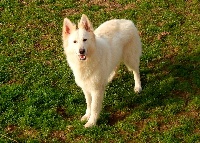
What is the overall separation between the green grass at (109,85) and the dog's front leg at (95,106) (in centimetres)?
16

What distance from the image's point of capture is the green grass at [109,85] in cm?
682

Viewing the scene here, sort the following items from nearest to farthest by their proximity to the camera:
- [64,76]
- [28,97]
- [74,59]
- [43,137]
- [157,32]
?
[74,59] → [43,137] → [28,97] → [64,76] → [157,32]

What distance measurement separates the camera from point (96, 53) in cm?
632

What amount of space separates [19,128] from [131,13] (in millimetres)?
4848

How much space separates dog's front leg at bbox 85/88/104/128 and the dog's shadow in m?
0.20

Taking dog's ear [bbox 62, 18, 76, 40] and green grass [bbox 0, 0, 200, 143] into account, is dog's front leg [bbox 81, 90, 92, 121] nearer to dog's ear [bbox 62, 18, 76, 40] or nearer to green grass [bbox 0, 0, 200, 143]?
green grass [bbox 0, 0, 200, 143]

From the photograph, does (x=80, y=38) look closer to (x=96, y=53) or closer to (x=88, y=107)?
(x=96, y=53)

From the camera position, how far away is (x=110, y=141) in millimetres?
6613

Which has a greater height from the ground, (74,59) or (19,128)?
(74,59)

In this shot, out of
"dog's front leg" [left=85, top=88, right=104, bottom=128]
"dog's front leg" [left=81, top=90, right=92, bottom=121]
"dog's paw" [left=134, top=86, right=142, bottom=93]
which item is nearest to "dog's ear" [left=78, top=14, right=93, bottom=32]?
"dog's front leg" [left=85, top=88, right=104, bottom=128]

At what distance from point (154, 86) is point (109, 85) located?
0.95 m

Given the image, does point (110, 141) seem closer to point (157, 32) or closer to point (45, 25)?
point (157, 32)

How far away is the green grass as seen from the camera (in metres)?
6.82

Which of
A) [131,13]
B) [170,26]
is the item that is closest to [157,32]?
[170,26]
